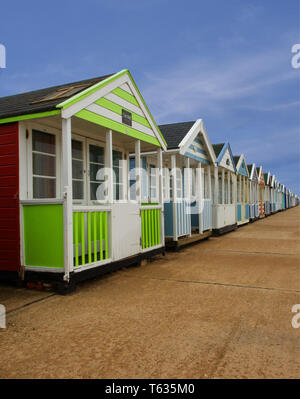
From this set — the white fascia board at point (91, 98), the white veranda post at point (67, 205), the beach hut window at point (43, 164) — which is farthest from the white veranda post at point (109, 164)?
the white veranda post at point (67, 205)

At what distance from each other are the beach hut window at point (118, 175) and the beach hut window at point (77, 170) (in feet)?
3.95

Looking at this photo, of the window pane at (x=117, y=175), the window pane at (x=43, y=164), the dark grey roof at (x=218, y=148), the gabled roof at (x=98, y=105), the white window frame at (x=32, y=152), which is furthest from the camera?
the dark grey roof at (x=218, y=148)

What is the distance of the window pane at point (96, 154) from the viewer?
6.66 m

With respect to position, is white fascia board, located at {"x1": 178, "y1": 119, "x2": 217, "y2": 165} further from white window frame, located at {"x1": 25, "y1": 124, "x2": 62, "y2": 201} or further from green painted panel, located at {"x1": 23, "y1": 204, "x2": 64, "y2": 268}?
green painted panel, located at {"x1": 23, "y1": 204, "x2": 64, "y2": 268}

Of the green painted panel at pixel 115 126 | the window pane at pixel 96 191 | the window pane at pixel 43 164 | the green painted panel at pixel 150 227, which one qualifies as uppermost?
the green painted panel at pixel 115 126

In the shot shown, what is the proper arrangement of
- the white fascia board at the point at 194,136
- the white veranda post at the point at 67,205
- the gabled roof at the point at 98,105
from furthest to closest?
the white fascia board at the point at 194,136, the gabled roof at the point at 98,105, the white veranda post at the point at 67,205

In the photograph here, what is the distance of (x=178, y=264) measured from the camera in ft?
22.2

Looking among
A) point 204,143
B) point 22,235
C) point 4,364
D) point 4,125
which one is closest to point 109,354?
point 4,364

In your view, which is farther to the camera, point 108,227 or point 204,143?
point 204,143

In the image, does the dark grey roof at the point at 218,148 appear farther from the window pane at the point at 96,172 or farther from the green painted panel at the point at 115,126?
the window pane at the point at 96,172

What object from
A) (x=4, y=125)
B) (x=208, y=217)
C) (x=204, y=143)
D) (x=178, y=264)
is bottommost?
A: (x=178, y=264)

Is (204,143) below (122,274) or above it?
above

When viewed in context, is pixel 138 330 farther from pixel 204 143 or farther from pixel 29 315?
pixel 204 143

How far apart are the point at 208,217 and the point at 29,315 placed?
8.76 metres
